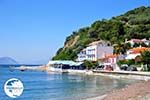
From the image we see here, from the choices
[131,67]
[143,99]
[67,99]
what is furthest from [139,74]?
[143,99]

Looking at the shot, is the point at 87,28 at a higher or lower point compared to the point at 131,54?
higher

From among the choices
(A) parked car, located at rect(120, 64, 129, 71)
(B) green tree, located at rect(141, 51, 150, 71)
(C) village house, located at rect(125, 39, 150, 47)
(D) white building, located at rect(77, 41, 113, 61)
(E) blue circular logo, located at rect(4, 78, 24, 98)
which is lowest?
(E) blue circular logo, located at rect(4, 78, 24, 98)

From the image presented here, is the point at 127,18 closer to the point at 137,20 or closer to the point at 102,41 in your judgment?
the point at 137,20

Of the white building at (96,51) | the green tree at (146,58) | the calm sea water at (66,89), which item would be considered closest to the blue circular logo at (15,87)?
the calm sea water at (66,89)

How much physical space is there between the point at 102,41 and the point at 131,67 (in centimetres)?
3889

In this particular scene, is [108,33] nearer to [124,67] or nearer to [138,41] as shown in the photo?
[138,41]

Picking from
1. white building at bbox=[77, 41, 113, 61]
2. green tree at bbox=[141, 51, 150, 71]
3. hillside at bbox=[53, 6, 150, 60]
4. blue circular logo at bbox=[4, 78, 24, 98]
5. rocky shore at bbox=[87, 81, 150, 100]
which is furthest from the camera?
hillside at bbox=[53, 6, 150, 60]

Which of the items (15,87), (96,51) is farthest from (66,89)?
A: (96,51)

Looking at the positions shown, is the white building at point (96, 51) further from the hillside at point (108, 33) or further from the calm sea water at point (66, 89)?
the calm sea water at point (66, 89)

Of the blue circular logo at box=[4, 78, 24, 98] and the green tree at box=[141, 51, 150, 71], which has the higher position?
the green tree at box=[141, 51, 150, 71]

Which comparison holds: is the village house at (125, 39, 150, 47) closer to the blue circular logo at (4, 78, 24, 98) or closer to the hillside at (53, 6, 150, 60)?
the hillside at (53, 6, 150, 60)

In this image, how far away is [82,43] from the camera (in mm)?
129250

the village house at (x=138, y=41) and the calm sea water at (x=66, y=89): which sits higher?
the village house at (x=138, y=41)

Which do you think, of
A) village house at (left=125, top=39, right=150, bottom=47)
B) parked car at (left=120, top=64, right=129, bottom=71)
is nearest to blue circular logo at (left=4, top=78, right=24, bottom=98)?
parked car at (left=120, top=64, right=129, bottom=71)
